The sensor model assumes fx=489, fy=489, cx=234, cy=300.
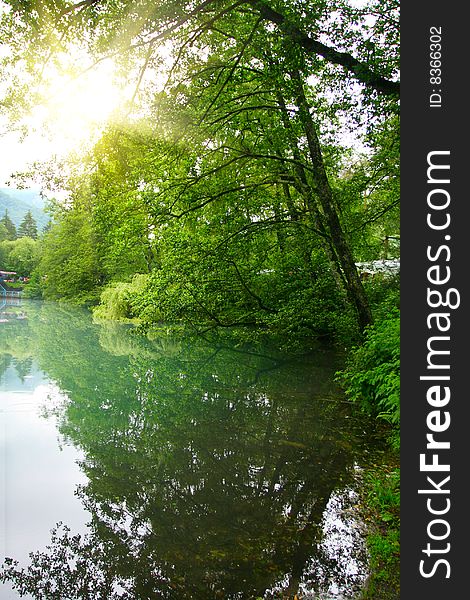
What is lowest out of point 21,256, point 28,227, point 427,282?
point 427,282

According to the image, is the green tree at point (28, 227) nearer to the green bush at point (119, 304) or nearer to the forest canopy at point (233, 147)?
the green bush at point (119, 304)

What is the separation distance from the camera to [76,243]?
1649 inches

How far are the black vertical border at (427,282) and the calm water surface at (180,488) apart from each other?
50.1 inches

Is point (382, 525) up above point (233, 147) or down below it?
below

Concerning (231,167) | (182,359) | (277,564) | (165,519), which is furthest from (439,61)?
(182,359)

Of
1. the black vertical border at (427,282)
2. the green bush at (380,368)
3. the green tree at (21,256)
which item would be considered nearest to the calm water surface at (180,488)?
the green bush at (380,368)

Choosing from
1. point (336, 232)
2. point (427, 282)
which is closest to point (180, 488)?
point (427, 282)

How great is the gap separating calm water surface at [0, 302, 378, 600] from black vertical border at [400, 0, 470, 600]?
1274 mm

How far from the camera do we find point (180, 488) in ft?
16.8

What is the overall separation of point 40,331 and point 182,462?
1756 centimetres

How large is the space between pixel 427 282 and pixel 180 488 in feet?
12.1

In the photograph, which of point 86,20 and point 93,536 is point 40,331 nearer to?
point 86,20

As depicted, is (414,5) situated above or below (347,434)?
above

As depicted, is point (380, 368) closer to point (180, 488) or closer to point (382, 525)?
point (382, 525)
